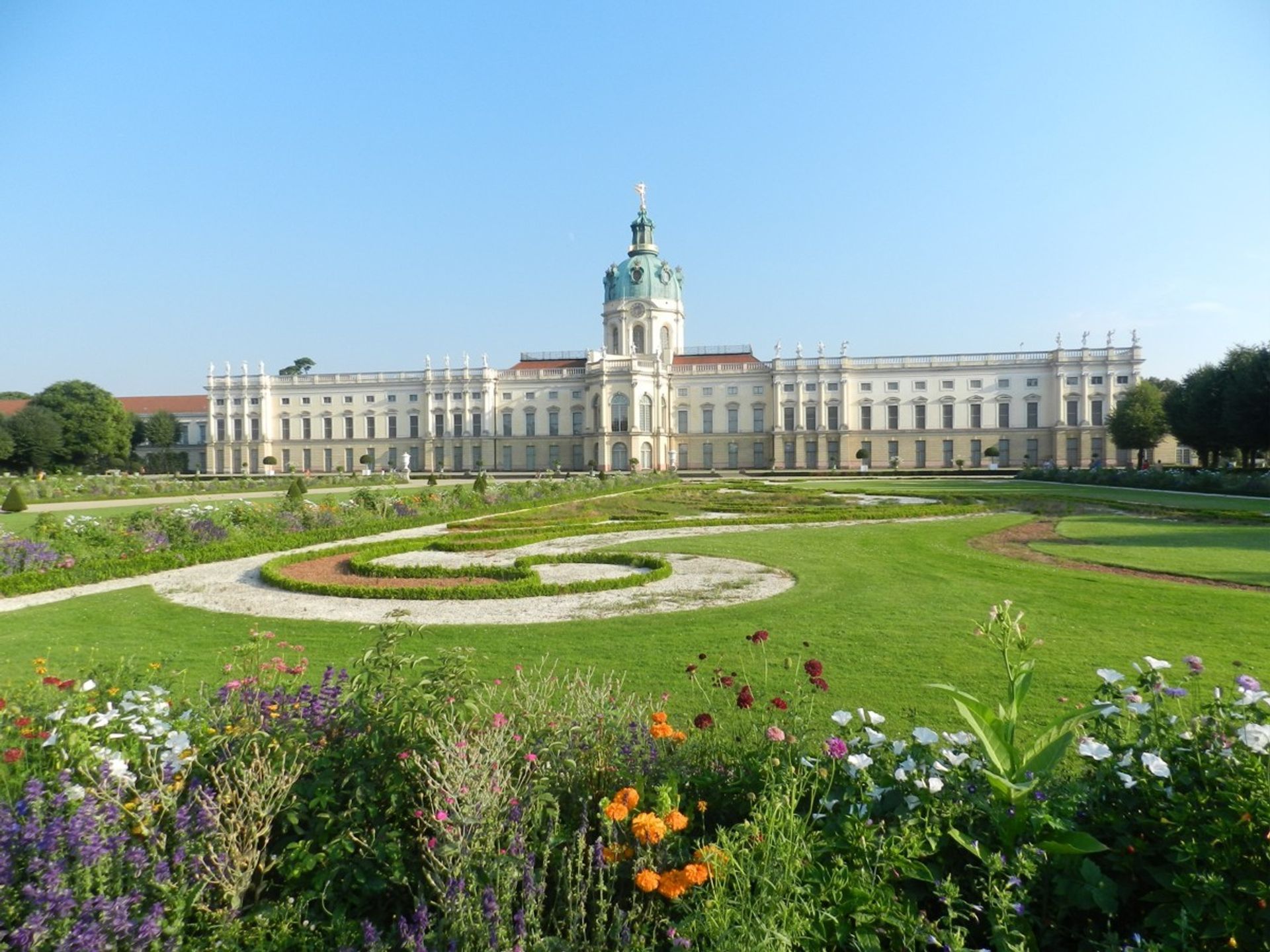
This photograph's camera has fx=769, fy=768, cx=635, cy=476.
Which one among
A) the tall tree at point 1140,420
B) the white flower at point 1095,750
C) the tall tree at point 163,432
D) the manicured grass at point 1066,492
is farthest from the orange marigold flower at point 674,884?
the tall tree at point 163,432

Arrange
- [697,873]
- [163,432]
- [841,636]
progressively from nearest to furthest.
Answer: [697,873] < [841,636] < [163,432]

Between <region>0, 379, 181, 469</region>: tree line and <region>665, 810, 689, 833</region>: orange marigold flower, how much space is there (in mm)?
69965

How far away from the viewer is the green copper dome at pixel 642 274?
67875mm

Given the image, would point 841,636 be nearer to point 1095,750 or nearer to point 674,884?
point 1095,750

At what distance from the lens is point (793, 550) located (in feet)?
43.4

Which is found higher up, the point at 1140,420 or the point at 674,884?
the point at 1140,420

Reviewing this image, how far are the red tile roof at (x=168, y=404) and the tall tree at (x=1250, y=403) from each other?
82.1 m

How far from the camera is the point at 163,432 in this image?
238 ft

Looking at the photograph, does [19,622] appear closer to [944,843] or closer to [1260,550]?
[944,843]

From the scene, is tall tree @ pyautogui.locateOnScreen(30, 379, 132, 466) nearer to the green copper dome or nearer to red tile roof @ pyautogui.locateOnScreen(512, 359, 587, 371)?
red tile roof @ pyautogui.locateOnScreen(512, 359, 587, 371)

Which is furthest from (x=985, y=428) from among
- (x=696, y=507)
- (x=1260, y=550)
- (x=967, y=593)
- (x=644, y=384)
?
(x=967, y=593)

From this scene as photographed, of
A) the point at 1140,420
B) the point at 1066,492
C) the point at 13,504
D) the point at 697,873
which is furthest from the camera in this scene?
the point at 1140,420

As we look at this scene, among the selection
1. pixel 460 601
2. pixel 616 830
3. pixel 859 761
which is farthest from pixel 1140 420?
pixel 616 830

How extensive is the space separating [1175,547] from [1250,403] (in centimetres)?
2996
